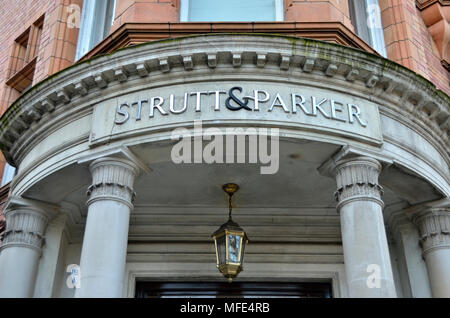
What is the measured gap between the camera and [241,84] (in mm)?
10320

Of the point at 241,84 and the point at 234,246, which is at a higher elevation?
the point at 241,84

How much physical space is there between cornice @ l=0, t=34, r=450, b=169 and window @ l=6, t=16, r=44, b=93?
5582 millimetres

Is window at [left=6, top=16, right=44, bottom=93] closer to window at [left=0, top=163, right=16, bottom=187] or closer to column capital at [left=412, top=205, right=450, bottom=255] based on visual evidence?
window at [left=0, top=163, right=16, bottom=187]

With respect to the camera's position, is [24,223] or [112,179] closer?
[112,179]

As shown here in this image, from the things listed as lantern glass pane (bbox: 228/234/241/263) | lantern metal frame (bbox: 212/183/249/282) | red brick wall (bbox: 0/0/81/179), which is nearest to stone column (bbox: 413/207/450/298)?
lantern metal frame (bbox: 212/183/249/282)

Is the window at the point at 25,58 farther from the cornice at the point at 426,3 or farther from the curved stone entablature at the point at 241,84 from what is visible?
the cornice at the point at 426,3

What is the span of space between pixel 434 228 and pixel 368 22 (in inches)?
193

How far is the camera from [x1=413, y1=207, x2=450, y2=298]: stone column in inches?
441

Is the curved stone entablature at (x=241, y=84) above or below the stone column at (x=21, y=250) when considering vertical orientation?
above

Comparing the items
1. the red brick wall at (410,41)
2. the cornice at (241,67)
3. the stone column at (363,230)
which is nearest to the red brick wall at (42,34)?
the cornice at (241,67)

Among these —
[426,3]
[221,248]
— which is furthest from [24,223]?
[426,3]

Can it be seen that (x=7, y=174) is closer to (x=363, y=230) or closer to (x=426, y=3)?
(x=363, y=230)

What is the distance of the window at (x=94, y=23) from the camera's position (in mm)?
13862

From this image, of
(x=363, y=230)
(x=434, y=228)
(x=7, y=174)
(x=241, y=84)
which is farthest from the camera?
(x=7, y=174)
